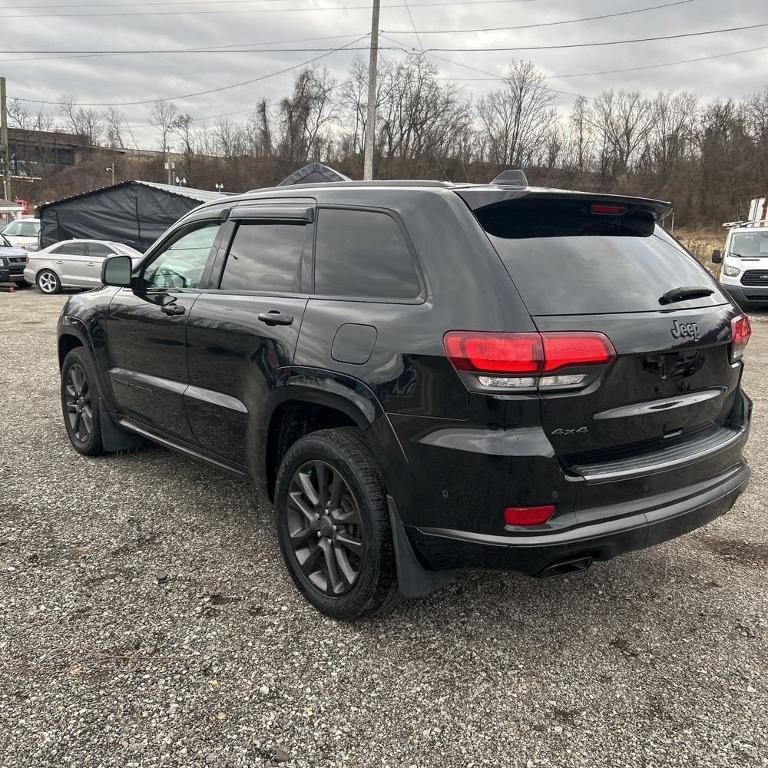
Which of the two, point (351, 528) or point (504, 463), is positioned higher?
point (504, 463)

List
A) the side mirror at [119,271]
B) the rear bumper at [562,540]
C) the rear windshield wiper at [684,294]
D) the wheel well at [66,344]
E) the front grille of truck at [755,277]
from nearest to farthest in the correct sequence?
1. the rear bumper at [562,540]
2. the rear windshield wiper at [684,294]
3. the side mirror at [119,271]
4. the wheel well at [66,344]
5. the front grille of truck at [755,277]

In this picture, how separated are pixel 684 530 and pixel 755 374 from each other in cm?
692

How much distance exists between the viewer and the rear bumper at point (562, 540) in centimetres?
225

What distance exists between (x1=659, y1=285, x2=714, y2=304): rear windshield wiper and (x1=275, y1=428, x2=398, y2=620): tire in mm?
1298

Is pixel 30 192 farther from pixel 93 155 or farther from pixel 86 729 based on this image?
pixel 86 729

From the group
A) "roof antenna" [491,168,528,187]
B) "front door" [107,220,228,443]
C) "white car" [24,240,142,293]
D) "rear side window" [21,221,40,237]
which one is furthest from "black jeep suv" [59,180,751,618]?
"rear side window" [21,221,40,237]

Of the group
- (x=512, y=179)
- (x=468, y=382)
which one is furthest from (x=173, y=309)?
(x=468, y=382)

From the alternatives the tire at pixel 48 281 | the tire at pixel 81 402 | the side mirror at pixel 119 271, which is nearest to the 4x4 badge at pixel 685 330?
the side mirror at pixel 119 271

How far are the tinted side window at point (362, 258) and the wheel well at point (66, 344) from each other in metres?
2.75

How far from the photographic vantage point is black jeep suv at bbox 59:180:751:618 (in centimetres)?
224

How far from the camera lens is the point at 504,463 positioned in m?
2.20

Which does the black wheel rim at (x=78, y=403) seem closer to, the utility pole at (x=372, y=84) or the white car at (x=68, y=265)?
the white car at (x=68, y=265)

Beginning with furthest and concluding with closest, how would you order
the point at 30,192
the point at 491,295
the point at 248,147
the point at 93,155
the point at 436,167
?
the point at 93,155 → the point at 30,192 → the point at 248,147 → the point at 436,167 → the point at 491,295

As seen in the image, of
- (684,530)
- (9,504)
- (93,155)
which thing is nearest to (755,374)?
(684,530)
